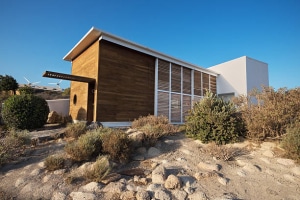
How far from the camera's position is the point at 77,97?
33.4ft

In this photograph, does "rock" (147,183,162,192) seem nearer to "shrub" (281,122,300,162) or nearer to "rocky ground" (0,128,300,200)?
"rocky ground" (0,128,300,200)

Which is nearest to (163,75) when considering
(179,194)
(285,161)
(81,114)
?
(81,114)

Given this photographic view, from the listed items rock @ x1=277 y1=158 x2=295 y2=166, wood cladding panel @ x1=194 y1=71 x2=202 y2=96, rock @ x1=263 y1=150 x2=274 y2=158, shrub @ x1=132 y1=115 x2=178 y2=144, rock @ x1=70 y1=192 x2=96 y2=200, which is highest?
wood cladding panel @ x1=194 y1=71 x2=202 y2=96

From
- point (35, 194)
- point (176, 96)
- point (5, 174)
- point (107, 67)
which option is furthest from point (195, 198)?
point (176, 96)

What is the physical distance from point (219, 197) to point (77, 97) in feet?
30.1

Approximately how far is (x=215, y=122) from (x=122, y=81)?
16.5 ft

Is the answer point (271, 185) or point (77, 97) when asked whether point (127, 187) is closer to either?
point (271, 185)

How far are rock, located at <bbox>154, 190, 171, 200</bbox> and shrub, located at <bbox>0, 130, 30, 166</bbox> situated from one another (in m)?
3.93

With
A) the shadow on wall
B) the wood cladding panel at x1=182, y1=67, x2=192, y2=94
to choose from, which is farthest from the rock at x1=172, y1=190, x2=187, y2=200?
the wood cladding panel at x1=182, y1=67, x2=192, y2=94

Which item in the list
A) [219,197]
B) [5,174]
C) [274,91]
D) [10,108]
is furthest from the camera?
[10,108]

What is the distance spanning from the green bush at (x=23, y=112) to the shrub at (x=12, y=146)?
2335 millimetres

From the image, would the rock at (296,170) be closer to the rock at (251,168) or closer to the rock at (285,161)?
the rock at (285,161)

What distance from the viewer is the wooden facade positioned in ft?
26.9

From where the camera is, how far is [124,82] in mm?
8883
